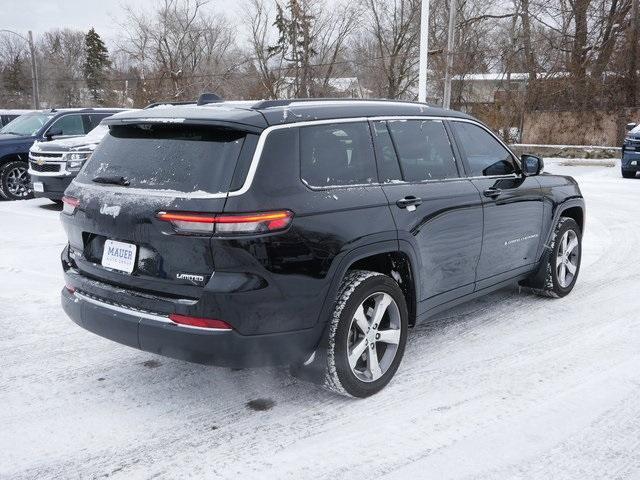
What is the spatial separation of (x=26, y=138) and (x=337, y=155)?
10.8 meters

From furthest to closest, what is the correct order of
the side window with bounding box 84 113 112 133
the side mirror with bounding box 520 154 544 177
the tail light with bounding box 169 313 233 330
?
the side window with bounding box 84 113 112 133 → the side mirror with bounding box 520 154 544 177 → the tail light with bounding box 169 313 233 330

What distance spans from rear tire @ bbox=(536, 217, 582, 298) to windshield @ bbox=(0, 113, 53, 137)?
10.9m

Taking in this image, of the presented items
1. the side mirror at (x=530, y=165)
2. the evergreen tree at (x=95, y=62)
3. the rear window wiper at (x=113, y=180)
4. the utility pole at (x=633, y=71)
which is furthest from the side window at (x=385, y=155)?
the evergreen tree at (x=95, y=62)

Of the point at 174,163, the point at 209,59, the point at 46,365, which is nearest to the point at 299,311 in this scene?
the point at 174,163

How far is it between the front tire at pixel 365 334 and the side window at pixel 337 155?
572mm

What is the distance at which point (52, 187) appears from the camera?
35.9 feet

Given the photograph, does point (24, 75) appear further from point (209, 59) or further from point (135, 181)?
point (135, 181)

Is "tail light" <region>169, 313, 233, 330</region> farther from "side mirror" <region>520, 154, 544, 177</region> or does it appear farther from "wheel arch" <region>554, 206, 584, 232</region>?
"wheel arch" <region>554, 206, 584, 232</region>

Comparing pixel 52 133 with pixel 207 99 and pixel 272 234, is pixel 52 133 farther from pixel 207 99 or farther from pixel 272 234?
pixel 272 234

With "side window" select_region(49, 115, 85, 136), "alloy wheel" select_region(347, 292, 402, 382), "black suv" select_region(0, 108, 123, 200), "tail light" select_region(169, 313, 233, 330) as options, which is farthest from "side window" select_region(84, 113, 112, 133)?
"tail light" select_region(169, 313, 233, 330)

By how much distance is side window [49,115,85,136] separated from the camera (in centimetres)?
1259

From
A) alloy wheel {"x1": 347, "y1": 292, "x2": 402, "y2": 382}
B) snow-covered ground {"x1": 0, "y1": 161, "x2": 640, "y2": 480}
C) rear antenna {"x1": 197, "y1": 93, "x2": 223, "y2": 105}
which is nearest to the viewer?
snow-covered ground {"x1": 0, "y1": 161, "x2": 640, "y2": 480}

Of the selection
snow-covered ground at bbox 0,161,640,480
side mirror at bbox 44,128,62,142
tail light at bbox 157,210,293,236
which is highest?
side mirror at bbox 44,128,62,142

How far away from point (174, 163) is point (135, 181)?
279mm
